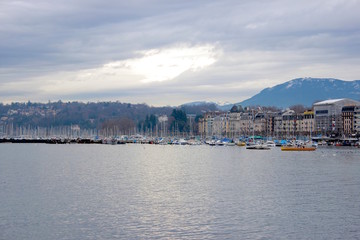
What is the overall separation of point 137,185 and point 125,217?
54.1ft

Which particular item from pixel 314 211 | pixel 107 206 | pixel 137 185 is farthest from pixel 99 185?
pixel 314 211

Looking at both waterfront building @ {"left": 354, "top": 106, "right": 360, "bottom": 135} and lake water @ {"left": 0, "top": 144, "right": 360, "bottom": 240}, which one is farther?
waterfront building @ {"left": 354, "top": 106, "right": 360, "bottom": 135}

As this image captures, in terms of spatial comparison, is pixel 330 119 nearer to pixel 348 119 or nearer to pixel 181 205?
pixel 348 119

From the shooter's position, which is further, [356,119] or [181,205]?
[356,119]

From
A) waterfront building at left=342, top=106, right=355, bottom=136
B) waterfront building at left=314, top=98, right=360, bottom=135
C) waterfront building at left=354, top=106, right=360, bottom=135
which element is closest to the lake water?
waterfront building at left=354, top=106, right=360, bottom=135

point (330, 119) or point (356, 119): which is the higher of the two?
point (330, 119)

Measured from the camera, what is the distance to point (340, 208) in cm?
3928

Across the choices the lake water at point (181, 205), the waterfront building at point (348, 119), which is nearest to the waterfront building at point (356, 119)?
the waterfront building at point (348, 119)

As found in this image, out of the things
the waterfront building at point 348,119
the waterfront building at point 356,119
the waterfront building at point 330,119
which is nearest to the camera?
the waterfront building at point 356,119

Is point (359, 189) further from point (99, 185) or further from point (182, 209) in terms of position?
point (99, 185)

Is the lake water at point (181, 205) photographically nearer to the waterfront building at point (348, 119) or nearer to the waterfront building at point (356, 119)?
the waterfront building at point (356, 119)

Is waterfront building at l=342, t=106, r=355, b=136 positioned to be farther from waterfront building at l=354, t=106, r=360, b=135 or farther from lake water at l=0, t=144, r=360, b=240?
lake water at l=0, t=144, r=360, b=240

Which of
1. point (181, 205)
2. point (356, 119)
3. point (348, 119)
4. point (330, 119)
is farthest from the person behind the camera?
point (330, 119)

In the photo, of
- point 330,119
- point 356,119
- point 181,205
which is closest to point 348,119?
point 356,119
